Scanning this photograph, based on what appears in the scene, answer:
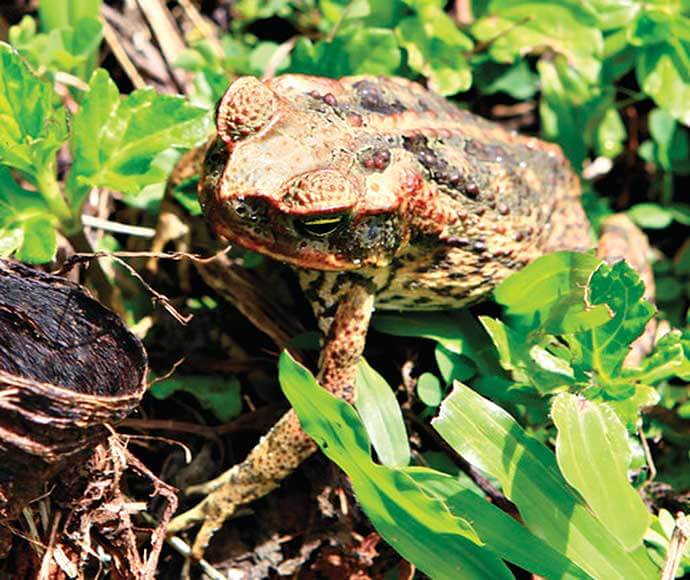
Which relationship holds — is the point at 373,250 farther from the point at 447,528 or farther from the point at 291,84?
the point at 447,528

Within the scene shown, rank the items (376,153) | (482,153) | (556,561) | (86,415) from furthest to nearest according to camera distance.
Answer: (482,153)
(376,153)
(556,561)
(86,415)

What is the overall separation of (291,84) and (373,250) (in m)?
0.61

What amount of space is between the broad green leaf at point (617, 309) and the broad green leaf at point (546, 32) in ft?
4.48

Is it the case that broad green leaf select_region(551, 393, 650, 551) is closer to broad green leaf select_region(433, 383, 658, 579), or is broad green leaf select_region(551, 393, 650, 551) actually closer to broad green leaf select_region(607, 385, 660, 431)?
broad green leaf select_region(433, 383, 658, 579)

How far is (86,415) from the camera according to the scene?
217cm

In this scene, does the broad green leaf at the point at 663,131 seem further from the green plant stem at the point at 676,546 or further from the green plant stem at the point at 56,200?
the green plant stem at the point at 56,200

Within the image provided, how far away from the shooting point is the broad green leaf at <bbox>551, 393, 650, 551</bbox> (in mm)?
2139

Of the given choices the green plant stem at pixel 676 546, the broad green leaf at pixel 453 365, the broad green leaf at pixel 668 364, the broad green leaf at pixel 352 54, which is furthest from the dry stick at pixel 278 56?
the green plant stem at pixel 676 546

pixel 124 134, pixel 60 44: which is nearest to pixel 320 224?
pixel 124 134

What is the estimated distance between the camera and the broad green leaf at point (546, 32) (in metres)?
3.59

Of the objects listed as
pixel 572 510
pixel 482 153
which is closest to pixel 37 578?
pixel 572 510

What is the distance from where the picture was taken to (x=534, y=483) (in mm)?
2391

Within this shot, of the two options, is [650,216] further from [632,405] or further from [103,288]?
[103,288]

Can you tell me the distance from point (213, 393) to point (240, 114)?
1.03 metres
